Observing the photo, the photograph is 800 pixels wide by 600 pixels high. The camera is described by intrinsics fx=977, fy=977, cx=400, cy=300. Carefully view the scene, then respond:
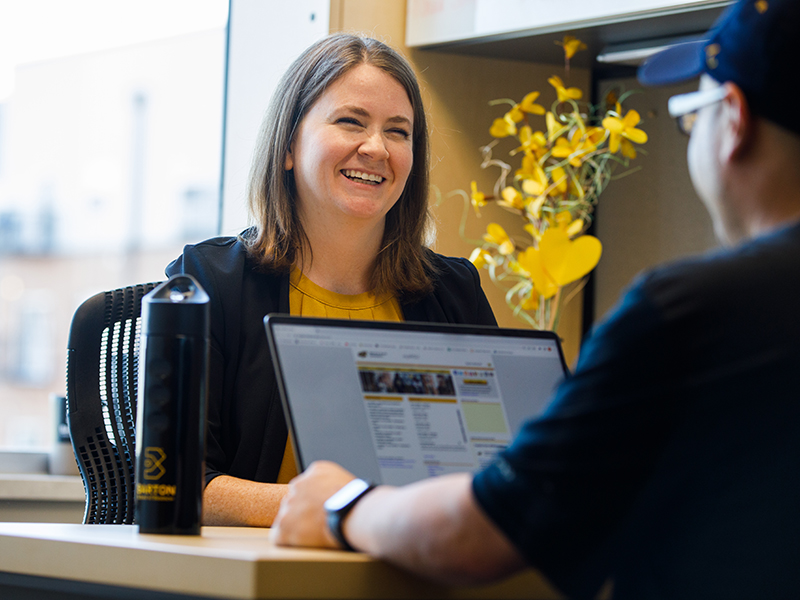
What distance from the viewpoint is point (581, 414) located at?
29.5 inches

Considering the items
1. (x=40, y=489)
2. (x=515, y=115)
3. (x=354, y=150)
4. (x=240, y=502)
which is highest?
(x=515, y=115)

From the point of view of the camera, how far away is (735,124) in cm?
86

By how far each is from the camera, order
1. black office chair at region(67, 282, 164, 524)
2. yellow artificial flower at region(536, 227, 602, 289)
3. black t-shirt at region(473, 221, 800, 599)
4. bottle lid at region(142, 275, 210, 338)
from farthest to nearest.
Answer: yellow artificial flower at region(536, 227, 602, 289)
black office chair at region(67, 282, 164, 524)
bottle lid at region(142, 275, 210, 338)
black t-shirt at region(473, 221, 800, 599)

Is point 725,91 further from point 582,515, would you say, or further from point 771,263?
point 582,515

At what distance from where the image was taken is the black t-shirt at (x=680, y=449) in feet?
2.43

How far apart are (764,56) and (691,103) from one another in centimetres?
11

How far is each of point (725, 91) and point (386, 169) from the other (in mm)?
1007

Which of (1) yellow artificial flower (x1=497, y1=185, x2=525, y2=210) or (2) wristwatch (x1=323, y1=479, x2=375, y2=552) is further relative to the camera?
(1) yellow artificial flower (x1=497, y1=185, x2=525, y2=210)

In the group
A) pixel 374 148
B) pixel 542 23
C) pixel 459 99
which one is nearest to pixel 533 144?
pixel 542 23

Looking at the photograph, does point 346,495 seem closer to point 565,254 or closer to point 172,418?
point 172,418

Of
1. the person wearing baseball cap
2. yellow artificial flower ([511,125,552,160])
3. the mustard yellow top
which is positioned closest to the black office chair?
the mustard yellow top

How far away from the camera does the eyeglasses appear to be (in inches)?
35.1

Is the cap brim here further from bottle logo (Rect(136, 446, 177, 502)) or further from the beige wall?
the beige wall

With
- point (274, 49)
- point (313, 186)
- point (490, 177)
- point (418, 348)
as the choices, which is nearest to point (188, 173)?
point (274, 49)
